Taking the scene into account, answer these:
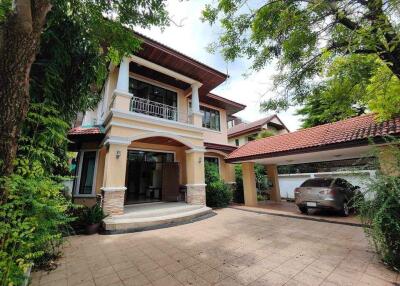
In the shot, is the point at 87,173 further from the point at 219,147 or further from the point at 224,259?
the point at 224,259

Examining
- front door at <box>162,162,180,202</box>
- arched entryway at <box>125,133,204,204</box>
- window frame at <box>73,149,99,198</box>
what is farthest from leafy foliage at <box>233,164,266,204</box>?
window frame at <box>73,149,99,198</box>

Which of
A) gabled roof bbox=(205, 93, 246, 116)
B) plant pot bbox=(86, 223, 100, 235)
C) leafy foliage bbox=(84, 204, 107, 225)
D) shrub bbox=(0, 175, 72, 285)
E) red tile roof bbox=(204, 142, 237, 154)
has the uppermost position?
gabled roof bbox=(205, 93, 246, 116)

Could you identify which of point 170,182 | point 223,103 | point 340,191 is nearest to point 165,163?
point 170,182

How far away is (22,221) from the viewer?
2.76 m

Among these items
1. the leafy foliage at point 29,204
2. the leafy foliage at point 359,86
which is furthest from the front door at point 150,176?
the leafy foliage at point 359,86

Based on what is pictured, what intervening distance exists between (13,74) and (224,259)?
4.72m

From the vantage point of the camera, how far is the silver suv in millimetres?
7555

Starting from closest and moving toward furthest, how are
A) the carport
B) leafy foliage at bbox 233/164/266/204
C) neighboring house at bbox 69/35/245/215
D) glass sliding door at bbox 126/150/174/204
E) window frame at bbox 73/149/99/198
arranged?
the carport < neighboring house at bbox 69/35/245/215 < window frame at bbox 73/149/99/198 < glass sliding door at bbox 126/150/174/204 < leafy foliage at bbox 233/164/266/204

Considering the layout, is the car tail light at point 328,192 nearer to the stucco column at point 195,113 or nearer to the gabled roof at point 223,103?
the stucco column at point 195,113

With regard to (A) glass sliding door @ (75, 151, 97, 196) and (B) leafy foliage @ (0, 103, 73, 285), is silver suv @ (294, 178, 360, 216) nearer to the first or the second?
(B) leafy foliage @ (0, 103, 73, 285)

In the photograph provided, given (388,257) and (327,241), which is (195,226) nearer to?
(327,241)

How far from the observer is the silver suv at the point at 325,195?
7.55m

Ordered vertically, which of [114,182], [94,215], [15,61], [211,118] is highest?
[211,118]

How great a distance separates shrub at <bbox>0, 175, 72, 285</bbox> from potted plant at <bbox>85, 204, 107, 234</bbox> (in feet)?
8.60
